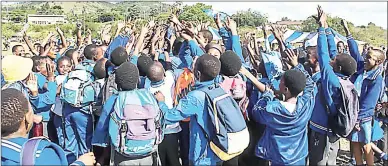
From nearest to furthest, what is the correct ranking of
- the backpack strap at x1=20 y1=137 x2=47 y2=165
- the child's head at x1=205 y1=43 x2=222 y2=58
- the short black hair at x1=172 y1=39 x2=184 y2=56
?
the backpack strap at x1=20 y1=137 x2=47 y2=165
the child's head at x1=205 y1=43 x2=222 y2=58
the short black hair at x1=172 y1=39 x2=184 y2=56

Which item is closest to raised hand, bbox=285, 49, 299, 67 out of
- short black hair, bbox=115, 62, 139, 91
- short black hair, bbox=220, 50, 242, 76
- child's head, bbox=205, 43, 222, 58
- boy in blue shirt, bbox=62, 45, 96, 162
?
short black hair, bbox=220, 50, 242, 76

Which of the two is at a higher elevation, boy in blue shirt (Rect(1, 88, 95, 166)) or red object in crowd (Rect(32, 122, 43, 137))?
boy in blue shirt (Rect(1, 88, 95, 166))

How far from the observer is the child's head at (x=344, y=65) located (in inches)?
188

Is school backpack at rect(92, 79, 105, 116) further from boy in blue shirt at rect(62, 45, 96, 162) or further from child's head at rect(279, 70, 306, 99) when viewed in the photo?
child's head at rect(279, 70, 306, 99)

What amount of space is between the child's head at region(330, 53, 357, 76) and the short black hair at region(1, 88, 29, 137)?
3221mm

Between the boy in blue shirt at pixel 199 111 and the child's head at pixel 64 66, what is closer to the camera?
the boy in blue shirt at pixel 199 111

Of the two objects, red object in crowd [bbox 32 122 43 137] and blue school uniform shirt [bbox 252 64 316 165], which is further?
red object in crowd [bbox 32 122 43 137]

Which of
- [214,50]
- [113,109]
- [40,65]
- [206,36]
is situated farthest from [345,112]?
[40,65]

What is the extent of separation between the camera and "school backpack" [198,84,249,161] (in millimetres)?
4035

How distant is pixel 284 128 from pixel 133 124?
53.2 inches

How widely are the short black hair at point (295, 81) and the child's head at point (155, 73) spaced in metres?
1.35

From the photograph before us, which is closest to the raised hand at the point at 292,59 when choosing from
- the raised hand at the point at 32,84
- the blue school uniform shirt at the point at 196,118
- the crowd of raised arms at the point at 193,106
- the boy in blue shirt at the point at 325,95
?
the crowd of raised arms at the point at 193,106

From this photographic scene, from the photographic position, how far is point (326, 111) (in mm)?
4805

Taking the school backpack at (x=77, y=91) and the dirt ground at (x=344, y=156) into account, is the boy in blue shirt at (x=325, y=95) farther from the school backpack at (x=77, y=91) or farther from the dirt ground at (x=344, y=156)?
the school backpack at (x=77, y=91)
